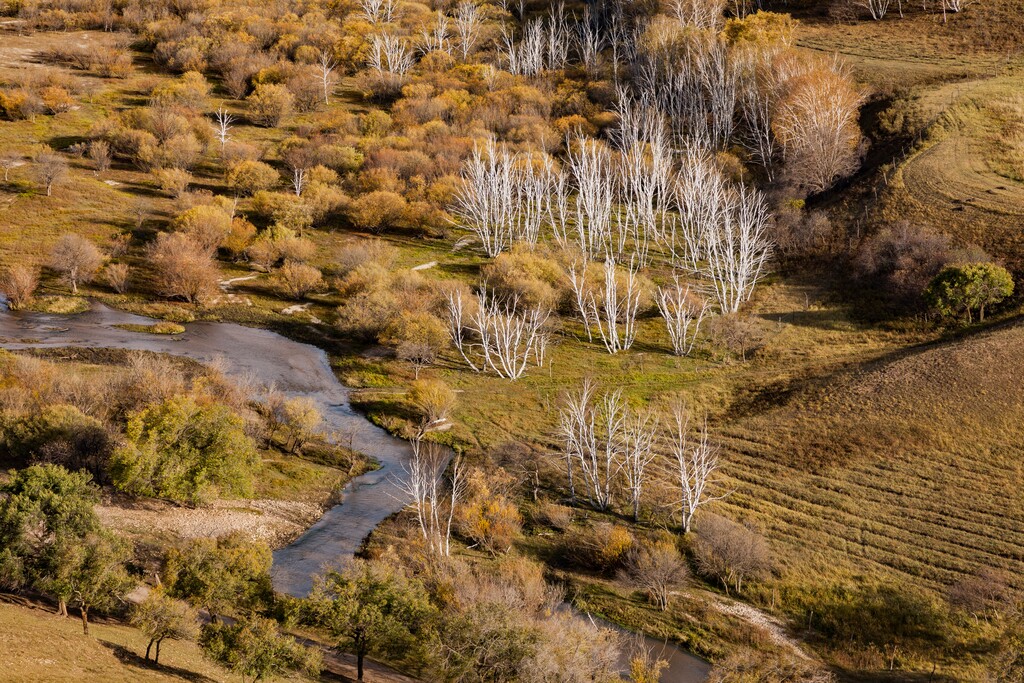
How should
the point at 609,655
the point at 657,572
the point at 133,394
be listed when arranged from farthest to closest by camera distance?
the point at 133,394, the point at 657,572, the point at 609,655

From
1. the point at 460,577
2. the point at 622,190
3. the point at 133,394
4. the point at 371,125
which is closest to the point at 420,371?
the point at 133,394

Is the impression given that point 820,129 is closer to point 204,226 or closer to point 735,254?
point 735,254

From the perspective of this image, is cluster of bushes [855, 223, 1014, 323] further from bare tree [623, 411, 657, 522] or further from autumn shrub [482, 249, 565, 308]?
autumn shrub [482, 249, 565, 308]

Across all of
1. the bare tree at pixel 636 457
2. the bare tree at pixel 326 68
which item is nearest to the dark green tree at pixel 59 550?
the bare tree at pixel 636 457

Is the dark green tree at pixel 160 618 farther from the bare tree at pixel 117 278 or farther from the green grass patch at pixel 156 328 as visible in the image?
the bare tree at pixel 117 278

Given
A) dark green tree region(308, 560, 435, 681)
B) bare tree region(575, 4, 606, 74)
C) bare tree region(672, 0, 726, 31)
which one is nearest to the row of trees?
dark green tree region(308, 560, 435, 681)

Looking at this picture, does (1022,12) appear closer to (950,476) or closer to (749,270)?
(749,270)
